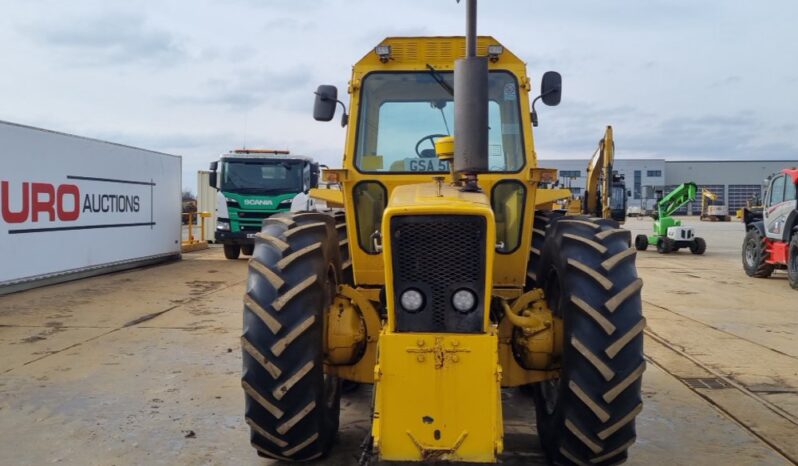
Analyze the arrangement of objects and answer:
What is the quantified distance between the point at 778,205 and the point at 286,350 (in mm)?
14684

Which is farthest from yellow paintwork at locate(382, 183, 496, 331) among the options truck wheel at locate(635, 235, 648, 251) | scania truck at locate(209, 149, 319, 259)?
truck wheel at locate(635, 235, 648, 251)

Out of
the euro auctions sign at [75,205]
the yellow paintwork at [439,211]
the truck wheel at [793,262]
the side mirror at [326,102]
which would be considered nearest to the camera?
the yellow paintwork at [439,211]

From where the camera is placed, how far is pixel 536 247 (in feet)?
17.0

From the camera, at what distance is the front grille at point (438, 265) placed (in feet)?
11.5

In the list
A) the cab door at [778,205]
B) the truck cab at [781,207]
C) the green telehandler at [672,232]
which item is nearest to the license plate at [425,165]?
the truck cab at [781,207]

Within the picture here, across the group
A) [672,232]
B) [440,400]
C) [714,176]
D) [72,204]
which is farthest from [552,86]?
[714,176]

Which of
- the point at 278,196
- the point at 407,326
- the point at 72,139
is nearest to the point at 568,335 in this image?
the point at 407,326

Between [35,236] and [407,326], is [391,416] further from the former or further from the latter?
[35,236]

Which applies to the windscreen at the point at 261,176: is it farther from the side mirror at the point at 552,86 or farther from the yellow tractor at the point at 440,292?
the side mirror at the point at 552,86

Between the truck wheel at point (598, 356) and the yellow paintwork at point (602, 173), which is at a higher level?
the yellow paintwork at point (602, 173)

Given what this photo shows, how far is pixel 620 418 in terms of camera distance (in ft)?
12.3

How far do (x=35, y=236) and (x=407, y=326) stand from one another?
11.3m

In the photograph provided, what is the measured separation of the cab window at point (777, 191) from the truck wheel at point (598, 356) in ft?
43.5

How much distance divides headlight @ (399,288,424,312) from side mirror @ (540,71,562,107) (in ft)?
6.89
